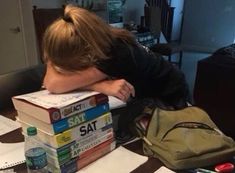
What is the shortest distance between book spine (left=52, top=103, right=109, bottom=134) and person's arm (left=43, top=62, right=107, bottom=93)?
0.12m

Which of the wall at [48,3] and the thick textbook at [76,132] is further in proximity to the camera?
the wall at [48,3]

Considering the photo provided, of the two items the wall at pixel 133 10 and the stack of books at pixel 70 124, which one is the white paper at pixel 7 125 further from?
the wall at pixel 133 10

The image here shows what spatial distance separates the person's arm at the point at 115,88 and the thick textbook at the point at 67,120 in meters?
0.07

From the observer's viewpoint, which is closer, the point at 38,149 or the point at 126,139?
the point at 38,149

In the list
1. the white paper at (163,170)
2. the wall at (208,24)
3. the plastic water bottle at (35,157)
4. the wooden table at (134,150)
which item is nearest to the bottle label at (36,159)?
the plastic water bottle at (35,157)

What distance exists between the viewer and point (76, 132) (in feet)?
2.73

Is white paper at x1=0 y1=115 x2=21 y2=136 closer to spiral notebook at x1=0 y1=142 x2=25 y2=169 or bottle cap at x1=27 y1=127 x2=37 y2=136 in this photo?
spiral notebook at x1=0 y1=142 x2=25 y2=169

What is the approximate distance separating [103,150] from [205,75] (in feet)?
6.22

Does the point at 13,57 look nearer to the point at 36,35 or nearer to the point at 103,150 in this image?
the point at 36,35

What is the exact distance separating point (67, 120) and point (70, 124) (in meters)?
0.02

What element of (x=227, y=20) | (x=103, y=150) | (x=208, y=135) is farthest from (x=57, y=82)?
(x=227, y=20)

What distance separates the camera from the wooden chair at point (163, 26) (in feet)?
12.5

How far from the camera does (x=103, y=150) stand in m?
0.93

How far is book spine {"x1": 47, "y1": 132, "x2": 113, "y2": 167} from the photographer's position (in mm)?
797
